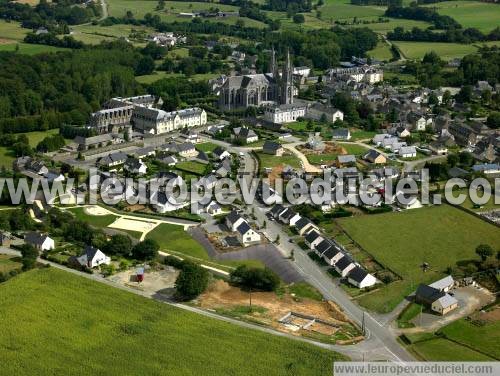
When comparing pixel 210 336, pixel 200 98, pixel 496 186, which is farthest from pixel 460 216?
pixel 200 98

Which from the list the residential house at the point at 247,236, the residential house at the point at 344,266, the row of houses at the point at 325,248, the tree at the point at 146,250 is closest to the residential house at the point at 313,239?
the row of houses at the point at 325,248

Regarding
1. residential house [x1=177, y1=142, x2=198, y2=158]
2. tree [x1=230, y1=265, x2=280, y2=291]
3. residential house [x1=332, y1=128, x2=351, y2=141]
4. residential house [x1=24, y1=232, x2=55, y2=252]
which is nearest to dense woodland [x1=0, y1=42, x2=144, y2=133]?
residential house [x1=177, y1=142, x2=198, y2=158]

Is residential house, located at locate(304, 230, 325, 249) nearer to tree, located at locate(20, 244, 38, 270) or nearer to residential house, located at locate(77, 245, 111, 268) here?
residential house, located at locate(77, 245, 111, 268)

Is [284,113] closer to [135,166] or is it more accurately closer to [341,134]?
[341,134]

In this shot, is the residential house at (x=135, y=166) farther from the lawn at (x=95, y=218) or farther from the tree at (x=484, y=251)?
the tree at (x=484, y=251)

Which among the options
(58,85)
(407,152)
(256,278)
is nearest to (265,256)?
(256,278)
